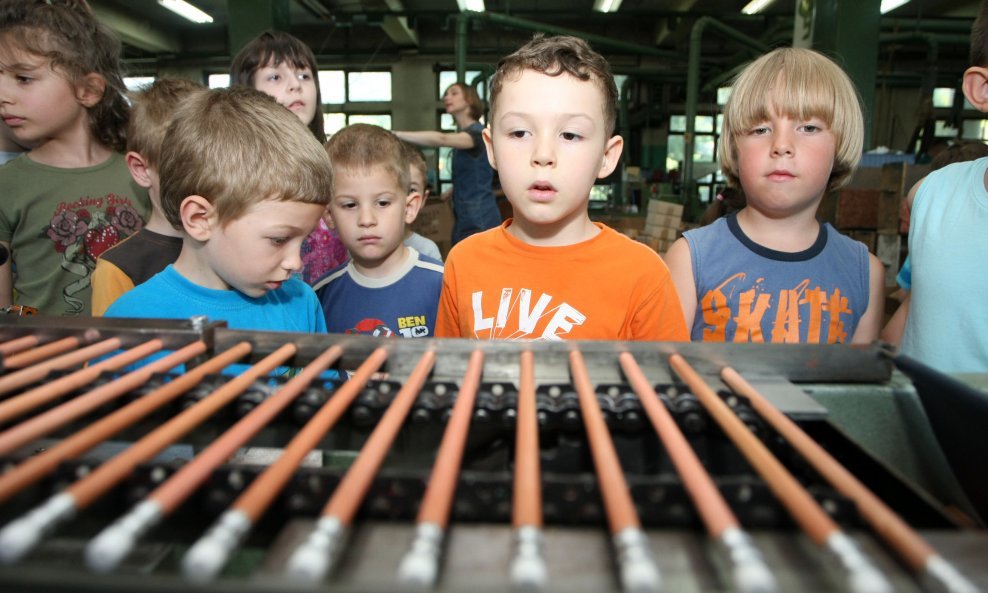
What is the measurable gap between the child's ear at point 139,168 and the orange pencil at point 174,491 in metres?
1.18

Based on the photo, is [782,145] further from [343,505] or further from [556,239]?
[343,505]

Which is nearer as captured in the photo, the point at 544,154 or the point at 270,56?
the point at 544,154

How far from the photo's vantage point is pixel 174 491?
1.31 feet

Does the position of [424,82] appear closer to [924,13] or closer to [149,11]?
[149,11]

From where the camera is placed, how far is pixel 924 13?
8.88 metres

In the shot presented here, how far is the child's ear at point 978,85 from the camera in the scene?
1219mm

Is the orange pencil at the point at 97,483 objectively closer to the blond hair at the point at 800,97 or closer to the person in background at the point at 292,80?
the blond hair at the point at 800,97

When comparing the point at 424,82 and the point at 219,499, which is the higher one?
the point at 424,82

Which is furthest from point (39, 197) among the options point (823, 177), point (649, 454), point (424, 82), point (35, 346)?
point (424, 82)

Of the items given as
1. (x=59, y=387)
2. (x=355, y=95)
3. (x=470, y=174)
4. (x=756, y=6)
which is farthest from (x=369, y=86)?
(x=59, y=387)

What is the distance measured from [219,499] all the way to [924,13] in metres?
11.6

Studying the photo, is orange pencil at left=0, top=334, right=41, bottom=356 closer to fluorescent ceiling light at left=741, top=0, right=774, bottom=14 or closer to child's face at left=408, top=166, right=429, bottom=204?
child's face at left=408, top=166, right=429, bottom=204

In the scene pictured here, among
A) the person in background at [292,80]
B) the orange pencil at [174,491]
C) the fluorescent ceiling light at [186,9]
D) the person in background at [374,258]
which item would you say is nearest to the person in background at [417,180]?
the person in background at [374,258]

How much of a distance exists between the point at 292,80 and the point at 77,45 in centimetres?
58
